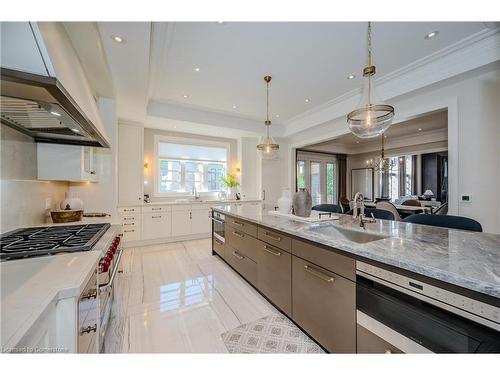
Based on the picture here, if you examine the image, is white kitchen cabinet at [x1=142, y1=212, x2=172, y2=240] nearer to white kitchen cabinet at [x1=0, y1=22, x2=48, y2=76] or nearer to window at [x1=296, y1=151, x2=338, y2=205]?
white kitchen cabinet at [x1=0, y1=22, x2=48, y2=76]

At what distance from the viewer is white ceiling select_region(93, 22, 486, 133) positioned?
2.22 m

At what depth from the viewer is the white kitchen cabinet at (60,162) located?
1965 millimetres

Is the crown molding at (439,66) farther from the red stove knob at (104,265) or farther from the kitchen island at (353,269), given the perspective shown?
the red stove knob at (104,265)

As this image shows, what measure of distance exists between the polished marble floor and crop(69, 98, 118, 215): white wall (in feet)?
3.39

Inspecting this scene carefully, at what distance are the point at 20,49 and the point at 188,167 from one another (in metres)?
4.76

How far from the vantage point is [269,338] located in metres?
1.71

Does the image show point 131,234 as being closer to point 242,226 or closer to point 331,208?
point 242,226

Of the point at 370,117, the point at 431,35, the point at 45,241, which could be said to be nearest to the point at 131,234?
the point at 45,241

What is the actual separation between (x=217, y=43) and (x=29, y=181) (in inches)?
92.8

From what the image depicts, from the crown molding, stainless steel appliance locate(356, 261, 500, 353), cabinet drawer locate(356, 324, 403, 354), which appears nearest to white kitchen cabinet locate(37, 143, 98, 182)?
stainless steel appliance locate(356, 261, 500, 353)

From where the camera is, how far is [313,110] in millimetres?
4648
